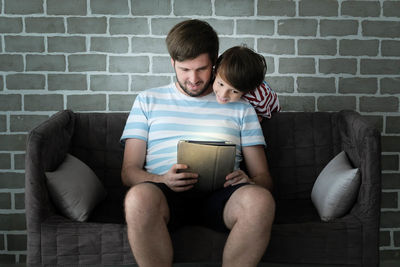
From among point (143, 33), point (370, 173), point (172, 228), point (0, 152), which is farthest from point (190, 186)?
point (0, 152)

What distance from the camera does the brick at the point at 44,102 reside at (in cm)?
244

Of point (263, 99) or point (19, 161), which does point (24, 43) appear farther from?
point (263, 99)

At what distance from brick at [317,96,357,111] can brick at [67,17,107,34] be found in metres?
1.23

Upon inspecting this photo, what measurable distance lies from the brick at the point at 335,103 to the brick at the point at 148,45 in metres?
0.90

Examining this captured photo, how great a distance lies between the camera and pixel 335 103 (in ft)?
8.24

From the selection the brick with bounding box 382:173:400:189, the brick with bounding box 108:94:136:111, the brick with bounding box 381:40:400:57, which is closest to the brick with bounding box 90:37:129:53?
the brick with bounding box 108:94:136:111

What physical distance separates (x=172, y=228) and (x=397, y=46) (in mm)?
1638

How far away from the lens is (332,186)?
1.87 m

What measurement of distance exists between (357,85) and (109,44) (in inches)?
53.2

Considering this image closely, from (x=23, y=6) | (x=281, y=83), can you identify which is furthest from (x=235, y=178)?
(x=23, y=6)

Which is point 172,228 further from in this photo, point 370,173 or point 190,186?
point 370,173

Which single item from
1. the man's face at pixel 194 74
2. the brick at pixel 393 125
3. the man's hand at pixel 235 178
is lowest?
the man's hand at pixel 235 178

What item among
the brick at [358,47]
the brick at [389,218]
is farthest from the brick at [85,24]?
the brick at [389,218]

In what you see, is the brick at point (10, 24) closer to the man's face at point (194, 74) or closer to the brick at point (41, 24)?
the brick at point (41, 24)
